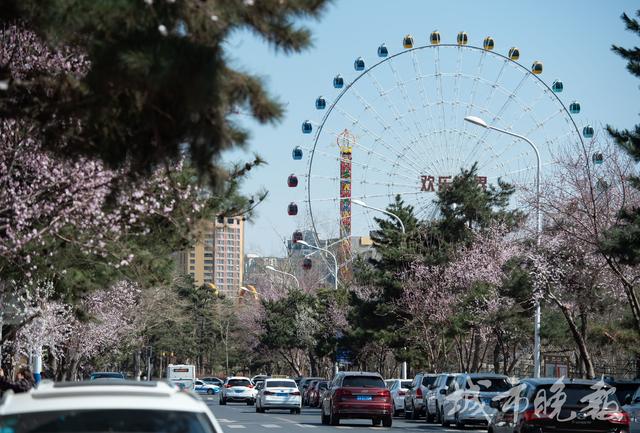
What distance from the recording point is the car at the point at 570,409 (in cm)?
2134

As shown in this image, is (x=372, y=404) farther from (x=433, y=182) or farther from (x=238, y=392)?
(x=238, y=392)

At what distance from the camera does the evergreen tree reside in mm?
28438

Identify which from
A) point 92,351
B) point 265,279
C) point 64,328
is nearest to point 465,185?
point 64,328

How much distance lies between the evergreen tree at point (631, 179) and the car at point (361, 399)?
31.2ft

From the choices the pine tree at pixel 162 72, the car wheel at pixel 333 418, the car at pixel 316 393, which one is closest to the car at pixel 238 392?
the car at pixel 316 393

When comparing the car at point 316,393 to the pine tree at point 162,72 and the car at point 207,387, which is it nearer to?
the car at point 207,387

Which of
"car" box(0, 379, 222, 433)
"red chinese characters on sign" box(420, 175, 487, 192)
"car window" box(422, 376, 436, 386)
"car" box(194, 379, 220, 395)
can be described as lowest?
"car" box(0, 379, 222, 433)

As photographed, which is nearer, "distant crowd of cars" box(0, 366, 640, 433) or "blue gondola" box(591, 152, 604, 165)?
"distant crowd of cars" box(0, 366, 640, 433)

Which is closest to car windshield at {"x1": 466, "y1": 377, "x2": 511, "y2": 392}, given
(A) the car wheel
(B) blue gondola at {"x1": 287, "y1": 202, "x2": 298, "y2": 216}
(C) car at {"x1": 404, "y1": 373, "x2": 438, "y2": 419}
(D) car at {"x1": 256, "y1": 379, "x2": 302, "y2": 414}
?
(A) the car wheel

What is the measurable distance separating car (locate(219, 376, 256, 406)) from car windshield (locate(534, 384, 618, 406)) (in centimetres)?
5005

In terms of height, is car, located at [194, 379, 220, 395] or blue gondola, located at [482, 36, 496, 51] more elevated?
blue gondola, located at [482, 36, 496, 51]

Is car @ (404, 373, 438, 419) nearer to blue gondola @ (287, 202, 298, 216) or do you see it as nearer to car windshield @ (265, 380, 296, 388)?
car windshield @ (265, 380, 296, 388)

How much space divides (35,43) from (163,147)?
302 inches

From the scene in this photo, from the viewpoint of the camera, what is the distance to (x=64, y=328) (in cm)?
5244
